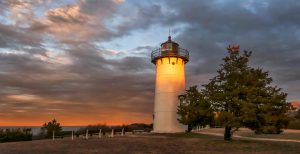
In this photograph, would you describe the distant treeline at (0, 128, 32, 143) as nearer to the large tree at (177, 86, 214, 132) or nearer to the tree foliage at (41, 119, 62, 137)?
the tree foliage at (41, 119, 62, 137)

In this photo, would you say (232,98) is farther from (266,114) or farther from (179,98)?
(179,98)

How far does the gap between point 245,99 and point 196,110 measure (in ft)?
17.9

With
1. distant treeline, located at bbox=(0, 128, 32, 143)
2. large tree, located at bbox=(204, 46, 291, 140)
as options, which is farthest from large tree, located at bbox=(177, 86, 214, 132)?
distant treeline, located at bbox=(0, 128, 32, 143)

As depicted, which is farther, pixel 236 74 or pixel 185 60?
pixel 185 60

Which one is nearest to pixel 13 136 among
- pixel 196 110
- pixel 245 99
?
pixel 196 110

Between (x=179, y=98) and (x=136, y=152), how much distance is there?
77.6 feet

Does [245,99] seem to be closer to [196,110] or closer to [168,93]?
[196,110]

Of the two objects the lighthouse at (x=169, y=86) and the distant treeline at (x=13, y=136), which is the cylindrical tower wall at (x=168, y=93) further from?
the distant treeline at (x=13, y=136)

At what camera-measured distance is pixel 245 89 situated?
3225 centimetres

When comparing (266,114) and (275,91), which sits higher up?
(275,91)

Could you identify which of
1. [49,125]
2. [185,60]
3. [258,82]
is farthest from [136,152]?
[49,125]

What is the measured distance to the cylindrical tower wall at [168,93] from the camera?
46.9 metres

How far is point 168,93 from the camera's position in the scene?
47219 millimetres

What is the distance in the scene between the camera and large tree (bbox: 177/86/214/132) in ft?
115
